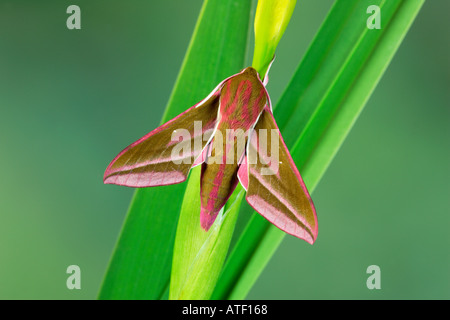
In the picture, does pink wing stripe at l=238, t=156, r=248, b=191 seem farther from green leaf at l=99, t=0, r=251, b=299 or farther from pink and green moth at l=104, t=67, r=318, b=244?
green leaf at l=99, t=0, r=251, b=299

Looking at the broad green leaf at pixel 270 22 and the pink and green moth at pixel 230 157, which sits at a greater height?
the broad green leaf at pixel 270 22

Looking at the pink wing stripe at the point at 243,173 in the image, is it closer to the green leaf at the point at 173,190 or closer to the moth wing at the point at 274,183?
the moth wing at the point at 274,183

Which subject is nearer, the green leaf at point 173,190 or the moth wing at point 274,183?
the moth wing at point 274,183

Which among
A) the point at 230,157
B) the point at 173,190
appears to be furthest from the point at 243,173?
the point at 173,190

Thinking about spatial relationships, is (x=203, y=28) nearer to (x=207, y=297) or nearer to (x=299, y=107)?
(x=299, y=107)

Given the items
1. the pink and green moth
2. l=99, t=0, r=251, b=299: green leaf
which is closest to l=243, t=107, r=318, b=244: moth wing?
the pink and green moth

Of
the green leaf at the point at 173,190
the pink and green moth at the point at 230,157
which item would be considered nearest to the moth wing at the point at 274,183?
the pink and green moth at the point at 230,157

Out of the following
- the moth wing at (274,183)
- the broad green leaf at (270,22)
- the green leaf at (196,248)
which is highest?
the broad green leaf at (270,22)
